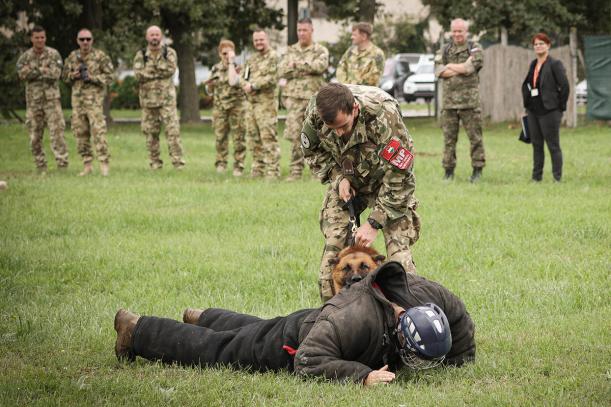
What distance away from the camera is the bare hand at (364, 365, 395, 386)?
5.49 meters

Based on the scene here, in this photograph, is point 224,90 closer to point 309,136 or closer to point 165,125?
point 165,125

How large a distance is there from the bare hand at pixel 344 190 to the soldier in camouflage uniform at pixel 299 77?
8.78m

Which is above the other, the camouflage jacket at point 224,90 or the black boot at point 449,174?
the camouflage jacket at point 224,90

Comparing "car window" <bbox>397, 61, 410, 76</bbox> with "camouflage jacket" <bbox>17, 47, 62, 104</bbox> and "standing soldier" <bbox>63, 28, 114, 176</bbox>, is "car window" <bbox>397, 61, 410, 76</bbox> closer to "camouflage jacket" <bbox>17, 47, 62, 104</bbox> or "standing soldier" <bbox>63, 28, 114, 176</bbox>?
"camouflage jacket" <bbox>17, 47, 62, 104</bbox>

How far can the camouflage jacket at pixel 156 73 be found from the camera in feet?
57.5

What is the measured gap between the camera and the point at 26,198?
1414 centimetres

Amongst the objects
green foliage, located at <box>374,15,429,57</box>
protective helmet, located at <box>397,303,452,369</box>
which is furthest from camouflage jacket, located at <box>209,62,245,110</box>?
green foliage, located at <box>374,15,429,57</box>

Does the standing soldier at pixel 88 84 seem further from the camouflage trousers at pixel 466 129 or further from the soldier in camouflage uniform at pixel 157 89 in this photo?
the camouflage trousers at pixel 466 129

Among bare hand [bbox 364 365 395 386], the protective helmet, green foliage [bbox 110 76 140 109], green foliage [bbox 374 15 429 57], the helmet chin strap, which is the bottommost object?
green foliage [bbox 110 76 140 109]

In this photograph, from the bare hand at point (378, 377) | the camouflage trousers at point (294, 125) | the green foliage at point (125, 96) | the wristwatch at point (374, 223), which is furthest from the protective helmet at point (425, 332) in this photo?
the green foliage at point (125, 96)

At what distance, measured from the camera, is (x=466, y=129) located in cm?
1508

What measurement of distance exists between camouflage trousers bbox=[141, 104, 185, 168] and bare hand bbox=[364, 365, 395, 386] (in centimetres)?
1280

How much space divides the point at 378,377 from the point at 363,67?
10171 millimetres

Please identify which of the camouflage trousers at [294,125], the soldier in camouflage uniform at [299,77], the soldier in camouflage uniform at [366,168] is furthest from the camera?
the camouflage trousers at [294,125]
